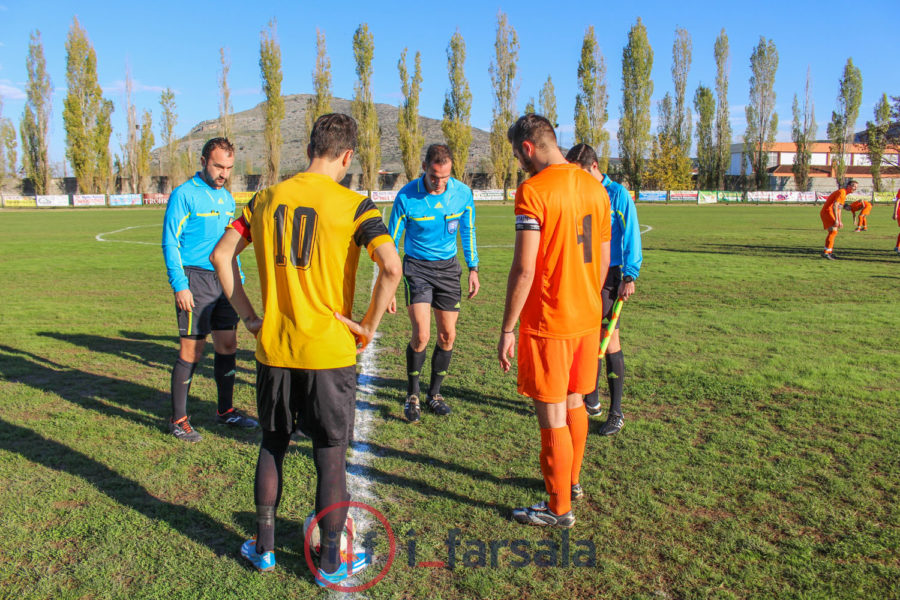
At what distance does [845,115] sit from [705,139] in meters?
14.6

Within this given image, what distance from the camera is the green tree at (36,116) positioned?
54500 millimetres

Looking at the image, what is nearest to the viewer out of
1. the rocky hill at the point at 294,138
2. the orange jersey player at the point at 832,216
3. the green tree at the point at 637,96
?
the orange jersey player at the point at 832,216

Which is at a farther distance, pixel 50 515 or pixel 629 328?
pixel 629 328

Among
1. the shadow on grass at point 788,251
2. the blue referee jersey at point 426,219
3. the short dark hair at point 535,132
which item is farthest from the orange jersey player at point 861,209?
the short dark hair at point 535,132

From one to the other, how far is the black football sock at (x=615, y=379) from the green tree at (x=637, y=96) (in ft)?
186

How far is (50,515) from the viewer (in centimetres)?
338

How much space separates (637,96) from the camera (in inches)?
2309

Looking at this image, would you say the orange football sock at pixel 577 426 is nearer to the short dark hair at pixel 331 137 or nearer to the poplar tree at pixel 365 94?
the short dark hair at pixel 331 137

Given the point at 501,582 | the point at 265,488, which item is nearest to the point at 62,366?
the point at 265,488

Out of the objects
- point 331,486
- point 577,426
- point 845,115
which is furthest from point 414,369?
point 845,115

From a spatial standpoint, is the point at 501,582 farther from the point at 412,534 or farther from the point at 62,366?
the point at 62,366

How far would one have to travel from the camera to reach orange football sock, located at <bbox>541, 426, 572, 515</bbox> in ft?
10.5

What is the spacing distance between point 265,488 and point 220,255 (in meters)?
1.08

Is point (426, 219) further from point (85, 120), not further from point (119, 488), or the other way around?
point (85, 120)
